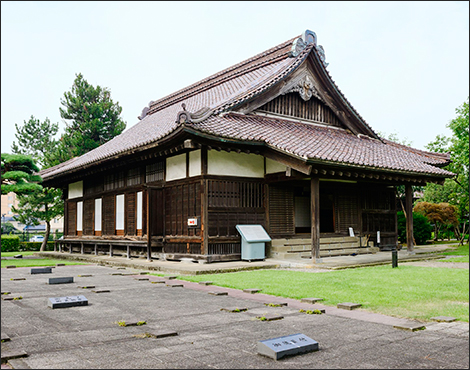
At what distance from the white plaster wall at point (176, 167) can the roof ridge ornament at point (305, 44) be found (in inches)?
247

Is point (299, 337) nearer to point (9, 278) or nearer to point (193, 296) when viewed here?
point (193, 296)

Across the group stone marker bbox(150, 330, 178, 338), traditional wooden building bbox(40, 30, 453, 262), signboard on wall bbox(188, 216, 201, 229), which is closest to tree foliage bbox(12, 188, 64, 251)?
traditional wooden building bbox(40, 30, 453, 262)

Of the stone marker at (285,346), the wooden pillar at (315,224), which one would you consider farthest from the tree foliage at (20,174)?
the stone marker at (285,346)

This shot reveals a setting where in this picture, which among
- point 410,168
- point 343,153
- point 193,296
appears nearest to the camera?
point 193,296

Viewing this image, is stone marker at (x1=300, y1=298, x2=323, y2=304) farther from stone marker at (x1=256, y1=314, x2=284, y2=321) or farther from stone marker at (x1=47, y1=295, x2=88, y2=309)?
stone marker at (x1=47, y1=295, x2=88, y2=309)

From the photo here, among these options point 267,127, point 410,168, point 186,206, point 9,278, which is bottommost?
point 9,278

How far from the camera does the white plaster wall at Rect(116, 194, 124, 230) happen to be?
59.1 ft

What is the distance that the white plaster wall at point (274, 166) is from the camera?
1429 cm

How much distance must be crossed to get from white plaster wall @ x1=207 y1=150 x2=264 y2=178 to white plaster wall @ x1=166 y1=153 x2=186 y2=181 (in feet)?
4.02

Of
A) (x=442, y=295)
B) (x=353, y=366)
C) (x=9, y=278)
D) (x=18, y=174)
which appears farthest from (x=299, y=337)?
(x=18, y=174)

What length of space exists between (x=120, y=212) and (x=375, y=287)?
1269cm

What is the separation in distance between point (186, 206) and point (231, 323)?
30.5ft

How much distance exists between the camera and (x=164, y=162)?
1577 centimetres

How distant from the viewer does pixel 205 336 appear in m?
4.73
